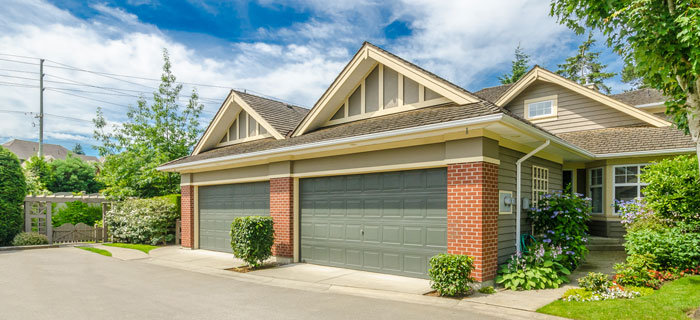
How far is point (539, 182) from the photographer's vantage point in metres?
10.3

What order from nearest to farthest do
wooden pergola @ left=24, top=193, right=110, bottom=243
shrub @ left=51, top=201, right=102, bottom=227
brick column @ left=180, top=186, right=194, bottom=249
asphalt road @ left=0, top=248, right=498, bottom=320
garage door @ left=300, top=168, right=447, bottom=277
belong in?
asphalt road @ left=0, top=248, right=498, bottom=320 → garage door @ left=300, top=168, right=447, bottom=277 → brick column @ left=180, top=186, right=194, bottom=249 → wooden pergola @ left=24, top=193, right=110, bottom=243 → shrub @ left=51, top=201, right=102, bottom=227

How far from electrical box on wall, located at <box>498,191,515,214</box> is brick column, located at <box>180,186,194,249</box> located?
11288 millimetres

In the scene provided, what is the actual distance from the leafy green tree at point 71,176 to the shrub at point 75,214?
23.4 m

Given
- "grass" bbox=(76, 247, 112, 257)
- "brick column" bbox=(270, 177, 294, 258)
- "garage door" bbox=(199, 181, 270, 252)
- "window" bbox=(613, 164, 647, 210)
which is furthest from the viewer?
"grass" bbox=(76, 247, 112, 257)

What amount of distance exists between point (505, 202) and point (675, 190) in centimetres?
376

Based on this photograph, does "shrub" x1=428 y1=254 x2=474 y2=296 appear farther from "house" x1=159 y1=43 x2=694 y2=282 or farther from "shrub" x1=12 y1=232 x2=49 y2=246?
"shrub" x1=12 y1=232 x2=49 y2=246

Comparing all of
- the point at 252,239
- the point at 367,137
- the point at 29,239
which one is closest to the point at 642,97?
the point at 367,137

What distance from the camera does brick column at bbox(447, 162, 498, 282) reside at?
749 centimetres

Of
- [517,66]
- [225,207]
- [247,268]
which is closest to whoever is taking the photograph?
[247,268]

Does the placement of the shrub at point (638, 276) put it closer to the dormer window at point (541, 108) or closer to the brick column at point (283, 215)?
the brick column at point (283, 215)

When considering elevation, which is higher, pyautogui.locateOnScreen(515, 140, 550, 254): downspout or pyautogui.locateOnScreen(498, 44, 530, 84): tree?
pyautogui.locateOnScreen(498, 44, 530, 84): tree

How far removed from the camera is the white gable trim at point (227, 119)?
13.5 metres

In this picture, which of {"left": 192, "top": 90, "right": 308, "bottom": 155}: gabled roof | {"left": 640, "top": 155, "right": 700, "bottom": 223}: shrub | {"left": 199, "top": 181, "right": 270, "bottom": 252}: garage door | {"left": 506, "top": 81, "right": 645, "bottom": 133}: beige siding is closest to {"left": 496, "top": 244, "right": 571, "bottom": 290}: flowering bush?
{"left": 640, "top": 155, "right": 700, "bottom": 223}: shrub

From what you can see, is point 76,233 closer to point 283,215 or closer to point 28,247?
point 28,247
